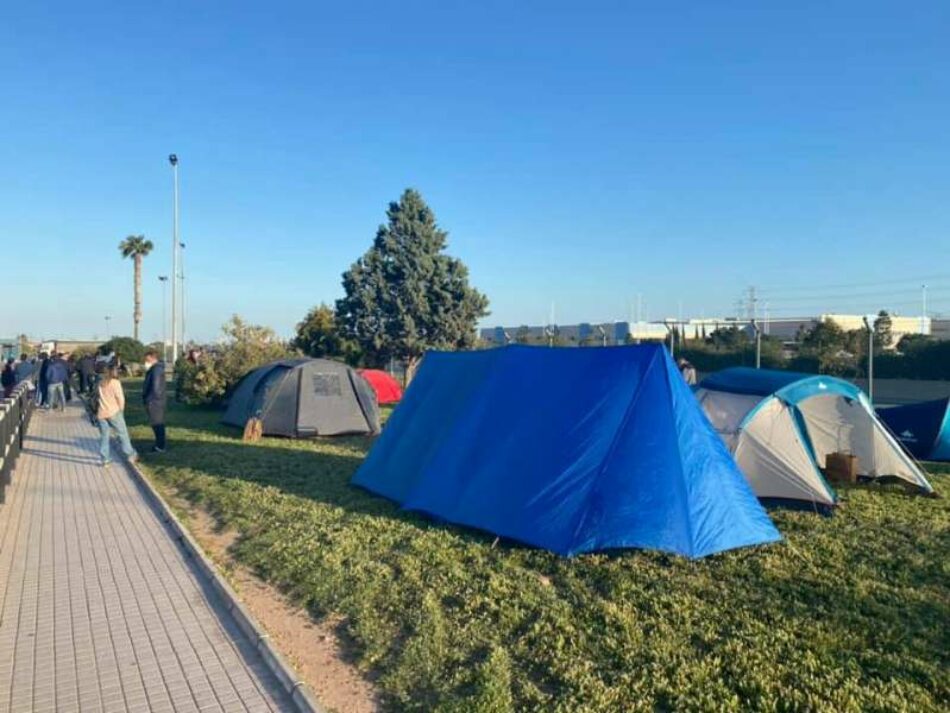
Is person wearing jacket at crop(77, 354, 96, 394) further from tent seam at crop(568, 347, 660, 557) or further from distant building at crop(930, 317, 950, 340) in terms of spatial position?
distant building at crop(930, 317, 950, 340)

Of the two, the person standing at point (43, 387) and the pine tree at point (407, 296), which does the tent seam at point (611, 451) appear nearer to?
the person standing at point (43, 387)

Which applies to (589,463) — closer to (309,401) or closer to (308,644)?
(308,644)

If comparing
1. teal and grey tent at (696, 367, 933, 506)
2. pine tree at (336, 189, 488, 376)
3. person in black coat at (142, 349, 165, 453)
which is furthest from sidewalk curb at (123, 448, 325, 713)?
pine tree at (336, 189, 488, 376)

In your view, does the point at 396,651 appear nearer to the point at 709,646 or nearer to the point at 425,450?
the point at 709,646

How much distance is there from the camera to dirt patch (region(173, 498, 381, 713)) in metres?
4.13

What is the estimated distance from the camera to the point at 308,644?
191 inches

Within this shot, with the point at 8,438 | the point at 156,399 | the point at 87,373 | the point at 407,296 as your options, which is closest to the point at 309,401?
the point at 156,399

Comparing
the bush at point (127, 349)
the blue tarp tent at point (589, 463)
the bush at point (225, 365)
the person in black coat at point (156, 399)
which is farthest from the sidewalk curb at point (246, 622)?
the bush at point (127, 349)

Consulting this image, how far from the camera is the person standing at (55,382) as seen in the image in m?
A: 21.1

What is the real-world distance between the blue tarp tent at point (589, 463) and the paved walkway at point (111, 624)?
263 cm

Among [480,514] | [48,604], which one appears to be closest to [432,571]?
[480,514]

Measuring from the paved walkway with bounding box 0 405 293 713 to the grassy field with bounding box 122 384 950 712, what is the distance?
28.3 inches

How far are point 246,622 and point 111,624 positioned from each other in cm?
101

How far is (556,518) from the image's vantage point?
252 inches
